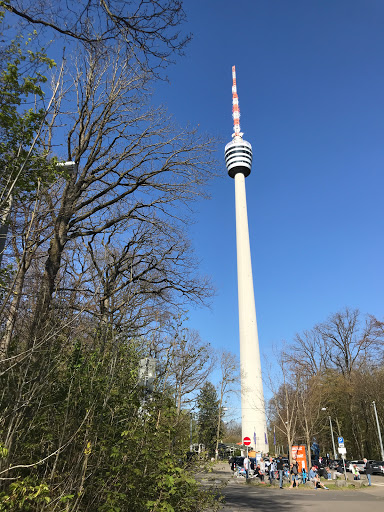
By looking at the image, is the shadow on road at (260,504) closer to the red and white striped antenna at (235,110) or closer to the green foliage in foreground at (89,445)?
the green foliage in foreground at (89,445)

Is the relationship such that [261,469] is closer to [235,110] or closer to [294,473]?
[294,473]

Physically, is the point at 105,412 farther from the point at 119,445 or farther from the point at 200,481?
the point at 200,481

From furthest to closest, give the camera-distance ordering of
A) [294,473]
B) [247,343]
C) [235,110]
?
[235,110] < [247,343] < [294,473]

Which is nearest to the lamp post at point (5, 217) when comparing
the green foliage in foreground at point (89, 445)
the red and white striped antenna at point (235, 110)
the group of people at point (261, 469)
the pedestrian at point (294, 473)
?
the green foliage in foreground at point (89, 445)

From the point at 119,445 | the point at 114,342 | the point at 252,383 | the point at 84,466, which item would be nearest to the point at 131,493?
the point at 119,445

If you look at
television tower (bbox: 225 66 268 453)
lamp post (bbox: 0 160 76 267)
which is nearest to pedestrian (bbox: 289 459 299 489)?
lamp post (bbox: 0 160 76 267)

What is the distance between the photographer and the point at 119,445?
178 inches

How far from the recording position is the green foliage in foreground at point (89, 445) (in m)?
Result: 3.88

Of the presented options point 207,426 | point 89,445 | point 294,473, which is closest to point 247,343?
point 294,473

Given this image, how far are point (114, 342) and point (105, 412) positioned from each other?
1.20 meters

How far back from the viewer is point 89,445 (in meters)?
3.88

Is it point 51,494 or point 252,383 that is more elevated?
point 252,383

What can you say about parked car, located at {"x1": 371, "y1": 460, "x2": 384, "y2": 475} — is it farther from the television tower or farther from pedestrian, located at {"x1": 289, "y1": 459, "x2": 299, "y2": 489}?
the television tower

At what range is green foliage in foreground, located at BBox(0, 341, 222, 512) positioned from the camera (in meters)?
3.88
